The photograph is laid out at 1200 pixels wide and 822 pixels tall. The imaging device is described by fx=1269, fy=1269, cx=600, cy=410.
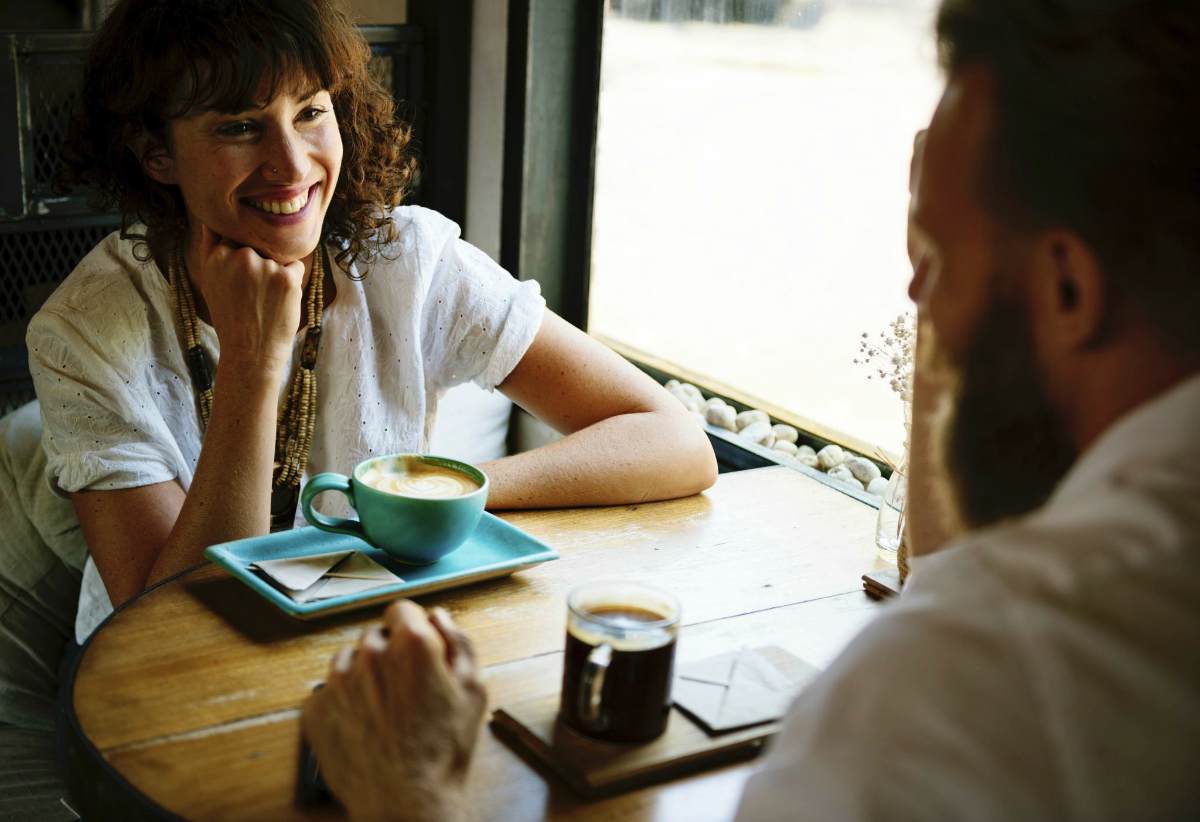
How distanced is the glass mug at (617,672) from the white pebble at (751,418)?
144cm

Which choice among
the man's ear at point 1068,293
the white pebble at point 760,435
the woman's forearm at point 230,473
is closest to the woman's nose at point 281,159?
the woman's forearm at point 230,473

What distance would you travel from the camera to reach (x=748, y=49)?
239cm

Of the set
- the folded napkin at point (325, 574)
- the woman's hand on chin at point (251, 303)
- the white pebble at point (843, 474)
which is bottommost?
the white pebble at point (843, 474)

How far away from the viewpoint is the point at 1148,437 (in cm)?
66

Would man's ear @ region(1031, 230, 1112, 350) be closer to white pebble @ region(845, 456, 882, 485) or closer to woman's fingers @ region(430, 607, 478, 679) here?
woman's fingers @ region(430, 607, 478, 679)

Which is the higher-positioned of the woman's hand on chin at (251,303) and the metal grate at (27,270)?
the woman's hand on chin at (251,303)

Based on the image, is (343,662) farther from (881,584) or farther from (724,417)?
(724,417)

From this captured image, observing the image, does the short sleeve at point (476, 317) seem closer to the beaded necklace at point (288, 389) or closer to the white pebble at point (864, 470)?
the beaded necklace at point (288, 389)

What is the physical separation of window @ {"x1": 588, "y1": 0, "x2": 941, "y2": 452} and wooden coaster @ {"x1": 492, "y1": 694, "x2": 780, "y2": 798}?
1260 mm

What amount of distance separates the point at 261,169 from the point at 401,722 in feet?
3.41

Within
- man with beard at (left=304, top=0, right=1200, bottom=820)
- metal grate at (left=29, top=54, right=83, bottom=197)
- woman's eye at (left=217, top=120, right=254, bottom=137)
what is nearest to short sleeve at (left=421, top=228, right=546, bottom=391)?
woman's eye at (left=217, top=120, right=254, bottom=137)

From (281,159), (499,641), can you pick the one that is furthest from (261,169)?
(499,641)

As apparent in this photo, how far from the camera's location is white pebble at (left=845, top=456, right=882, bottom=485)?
87.8 inches

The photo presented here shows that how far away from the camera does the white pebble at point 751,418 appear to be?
2.48 meters
